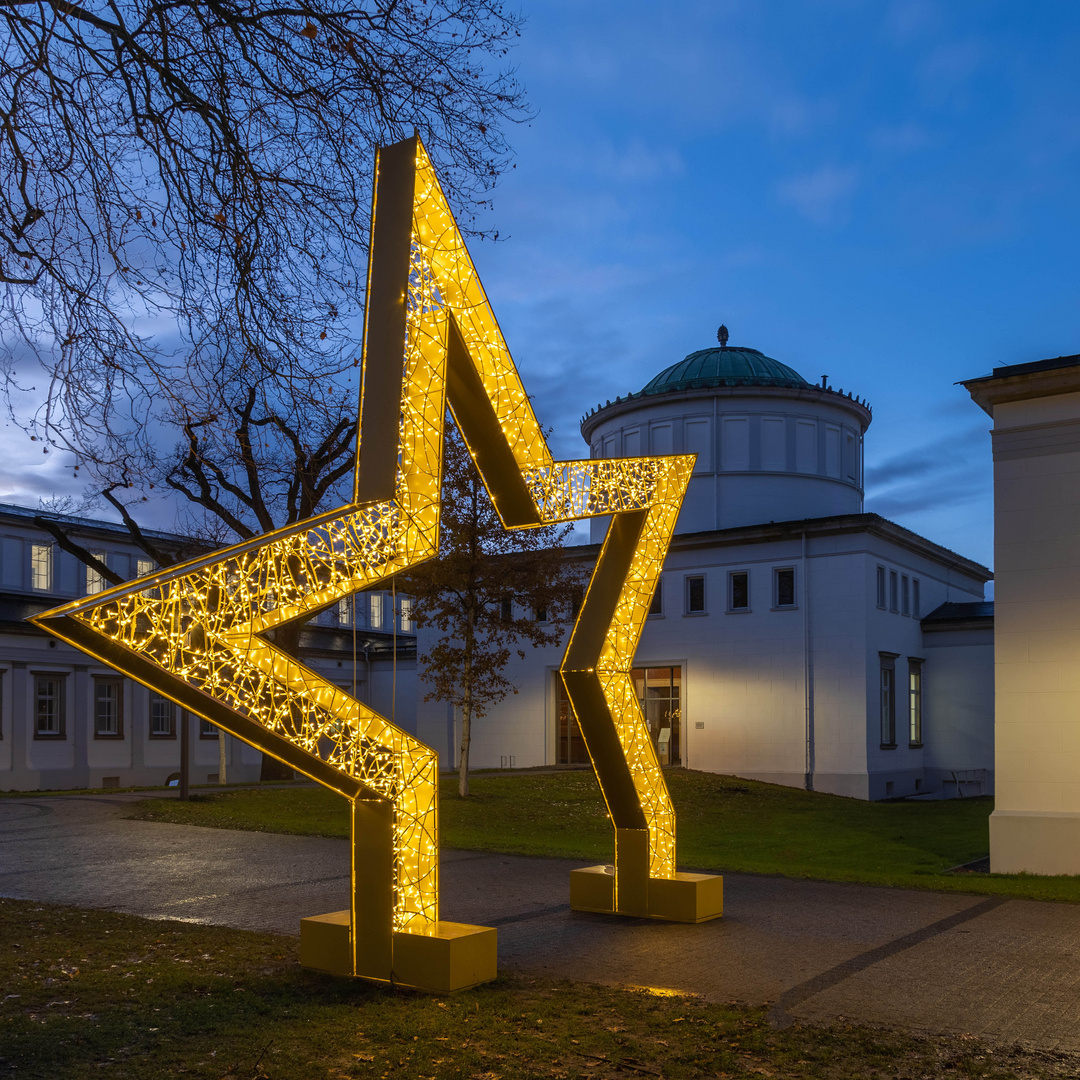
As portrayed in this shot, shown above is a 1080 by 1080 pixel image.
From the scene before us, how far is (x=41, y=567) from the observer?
49719 mm

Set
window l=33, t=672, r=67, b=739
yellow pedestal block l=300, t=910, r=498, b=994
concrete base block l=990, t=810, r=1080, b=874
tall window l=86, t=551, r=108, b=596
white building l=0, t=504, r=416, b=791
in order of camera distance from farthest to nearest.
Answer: tall window l=86, t=551, r=108, b=596 < window l=33, t=672, r=67, b=739 < white building l=0, t=504, r=416, b=791 < concrete base block l=990, t=810, r=1080, b=874 < yellow pedestal block l=300, t=910, r=498, b=994

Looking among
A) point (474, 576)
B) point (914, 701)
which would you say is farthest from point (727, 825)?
point (914, 701)

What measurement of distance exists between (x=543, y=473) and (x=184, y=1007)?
Result: 4.39 m

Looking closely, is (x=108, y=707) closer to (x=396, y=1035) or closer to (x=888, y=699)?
(x=888, y=699)

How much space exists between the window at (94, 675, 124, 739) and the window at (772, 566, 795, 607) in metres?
24.1

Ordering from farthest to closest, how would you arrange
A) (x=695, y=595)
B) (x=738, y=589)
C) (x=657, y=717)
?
(x=657, y=717) → (x=695, y=595) → (x=738, y=589)

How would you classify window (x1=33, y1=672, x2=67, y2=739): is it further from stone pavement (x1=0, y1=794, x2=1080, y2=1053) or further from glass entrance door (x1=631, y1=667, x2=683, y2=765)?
stone pavement (x1=0, y1=794, x2=1080, y2=1053)

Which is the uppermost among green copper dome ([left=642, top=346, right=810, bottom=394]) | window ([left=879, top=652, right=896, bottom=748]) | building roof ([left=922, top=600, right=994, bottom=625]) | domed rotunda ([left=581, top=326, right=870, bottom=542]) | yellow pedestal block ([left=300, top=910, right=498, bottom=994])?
green copper dome ([left=642, top=346, right=810, bottom=394])

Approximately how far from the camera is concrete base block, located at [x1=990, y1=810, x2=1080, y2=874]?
1505 cm

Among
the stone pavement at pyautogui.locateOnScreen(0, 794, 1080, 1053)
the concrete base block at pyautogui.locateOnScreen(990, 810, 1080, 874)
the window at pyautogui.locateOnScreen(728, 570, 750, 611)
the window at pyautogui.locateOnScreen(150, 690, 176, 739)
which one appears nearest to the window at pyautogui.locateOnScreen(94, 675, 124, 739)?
the window at pyautogui.locateOnScreen(150, 690, 176, 739)

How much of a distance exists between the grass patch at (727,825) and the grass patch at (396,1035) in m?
6.65

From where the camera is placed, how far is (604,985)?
7.48 m

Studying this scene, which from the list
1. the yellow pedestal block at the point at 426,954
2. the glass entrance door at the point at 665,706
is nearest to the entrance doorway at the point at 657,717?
the glass entrance door at the point at 665,706

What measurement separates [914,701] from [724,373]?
14709mm
